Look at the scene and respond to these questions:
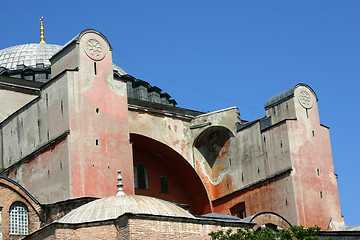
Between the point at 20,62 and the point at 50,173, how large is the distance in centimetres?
1657

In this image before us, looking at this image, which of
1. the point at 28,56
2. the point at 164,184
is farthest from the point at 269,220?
the point at 28,56

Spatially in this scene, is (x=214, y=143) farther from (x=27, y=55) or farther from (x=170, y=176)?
(x=27, y=55)

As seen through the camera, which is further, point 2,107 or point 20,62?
point 20,62

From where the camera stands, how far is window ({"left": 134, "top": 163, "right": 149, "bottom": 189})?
40.9 m

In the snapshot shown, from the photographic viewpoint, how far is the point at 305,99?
4097 centimetres

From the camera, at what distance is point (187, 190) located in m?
42.9

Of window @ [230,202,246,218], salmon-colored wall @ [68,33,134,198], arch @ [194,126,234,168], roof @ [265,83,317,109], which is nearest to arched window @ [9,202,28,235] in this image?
salmon-colored wall @ [68,33,134,198]

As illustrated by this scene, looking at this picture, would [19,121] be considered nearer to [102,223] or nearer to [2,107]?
[2,107]

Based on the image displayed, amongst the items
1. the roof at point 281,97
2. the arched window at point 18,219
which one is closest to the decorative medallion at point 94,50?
the arched window at point 18,219

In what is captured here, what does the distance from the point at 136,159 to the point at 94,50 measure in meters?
8.30

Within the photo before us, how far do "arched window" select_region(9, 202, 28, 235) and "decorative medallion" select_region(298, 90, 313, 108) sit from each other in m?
16.9

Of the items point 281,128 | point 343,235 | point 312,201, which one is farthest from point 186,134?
point 343,235

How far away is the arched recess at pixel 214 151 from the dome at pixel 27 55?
1204 centimetres

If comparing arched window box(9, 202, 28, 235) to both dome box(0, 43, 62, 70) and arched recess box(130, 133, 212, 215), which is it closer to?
arched recess box(130, 133, 212, 215)
